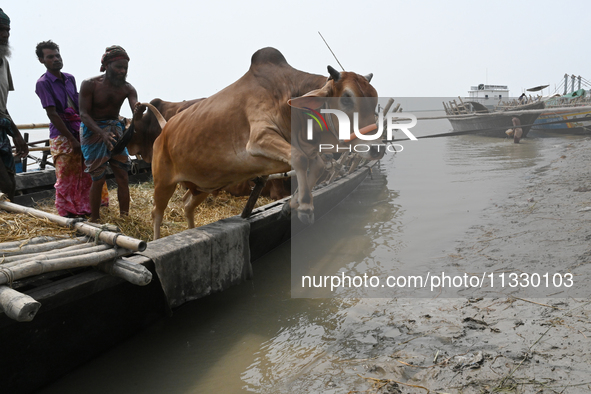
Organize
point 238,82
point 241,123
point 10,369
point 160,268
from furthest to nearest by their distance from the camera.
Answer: point 238,82
point 241,123
point 160,268
point 10,369

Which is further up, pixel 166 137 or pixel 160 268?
pixel 166 137

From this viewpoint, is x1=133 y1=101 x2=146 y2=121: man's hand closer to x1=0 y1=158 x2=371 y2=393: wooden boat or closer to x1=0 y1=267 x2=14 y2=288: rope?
x1=0 y1=158 x2=371 y2=393: wooden boat

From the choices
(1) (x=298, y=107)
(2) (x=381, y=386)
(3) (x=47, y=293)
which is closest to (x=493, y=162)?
(1) (x=298, y=107)

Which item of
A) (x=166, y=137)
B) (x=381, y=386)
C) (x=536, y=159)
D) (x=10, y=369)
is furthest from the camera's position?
(x=536, y=159)

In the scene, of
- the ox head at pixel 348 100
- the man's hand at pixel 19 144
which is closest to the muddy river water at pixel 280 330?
the ox head at pixel 348 100

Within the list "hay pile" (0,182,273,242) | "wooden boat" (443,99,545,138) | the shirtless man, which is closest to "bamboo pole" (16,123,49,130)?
"hay pile" (0,182,273,242)

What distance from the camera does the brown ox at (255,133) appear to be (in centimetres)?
356

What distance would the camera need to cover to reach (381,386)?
2451mm

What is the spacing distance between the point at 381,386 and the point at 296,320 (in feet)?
4.09

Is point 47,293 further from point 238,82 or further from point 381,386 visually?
point 238,82

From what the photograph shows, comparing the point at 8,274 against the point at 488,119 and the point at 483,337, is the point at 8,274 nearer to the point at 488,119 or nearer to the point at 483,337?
the point at 483,337

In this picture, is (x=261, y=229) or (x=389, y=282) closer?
(x=389, y=282)

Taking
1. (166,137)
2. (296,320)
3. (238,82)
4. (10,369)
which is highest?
(238,82)

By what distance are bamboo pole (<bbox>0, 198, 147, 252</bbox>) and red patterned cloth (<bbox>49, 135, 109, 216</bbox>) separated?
1.55 meters
